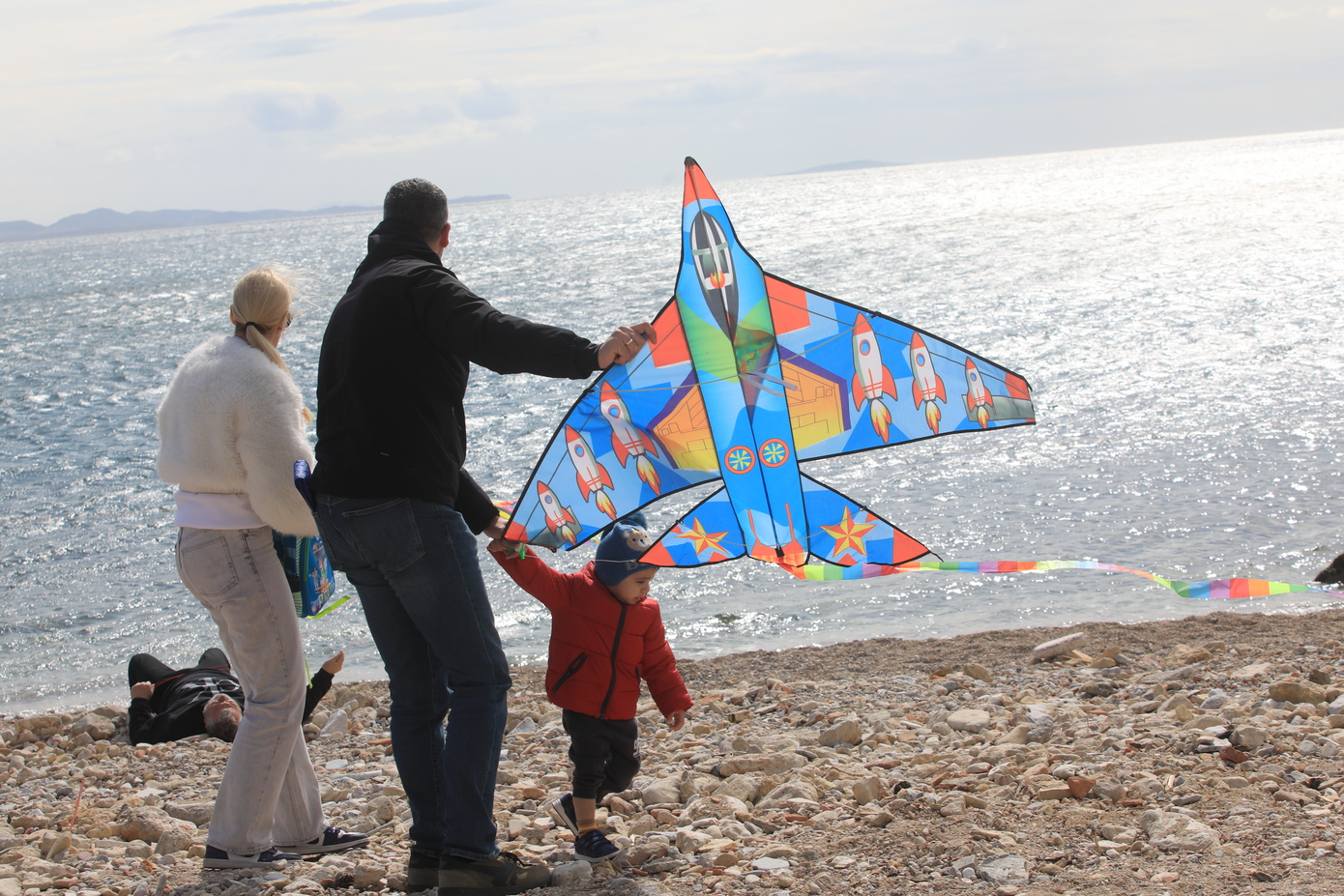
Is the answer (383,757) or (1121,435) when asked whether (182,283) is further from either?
(383,757)

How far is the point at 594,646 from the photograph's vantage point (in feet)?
11.9

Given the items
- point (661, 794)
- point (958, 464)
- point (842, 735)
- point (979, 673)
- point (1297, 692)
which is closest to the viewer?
point (661, 794)

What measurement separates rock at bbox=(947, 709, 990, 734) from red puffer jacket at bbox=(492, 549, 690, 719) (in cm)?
214

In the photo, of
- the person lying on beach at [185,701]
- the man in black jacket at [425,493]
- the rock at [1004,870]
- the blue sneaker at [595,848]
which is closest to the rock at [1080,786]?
the rock at [1004,870]

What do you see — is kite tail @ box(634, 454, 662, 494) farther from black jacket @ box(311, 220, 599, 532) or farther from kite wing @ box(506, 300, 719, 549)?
black jacket @ box(311, 220, 599, 532)

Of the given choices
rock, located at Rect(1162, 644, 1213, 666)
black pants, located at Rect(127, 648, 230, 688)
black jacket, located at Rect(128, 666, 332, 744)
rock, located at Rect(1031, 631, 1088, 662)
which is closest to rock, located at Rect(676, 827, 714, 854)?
black jacket, located at Rect(128, 666, 332, 744)

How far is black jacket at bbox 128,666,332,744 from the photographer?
6367 mm

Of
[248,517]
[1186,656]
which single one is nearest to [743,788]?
[248,517]

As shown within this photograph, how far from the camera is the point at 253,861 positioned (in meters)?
3.57

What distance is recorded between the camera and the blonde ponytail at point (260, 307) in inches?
134

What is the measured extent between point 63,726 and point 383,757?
8.89 feet

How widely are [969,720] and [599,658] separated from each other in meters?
2.51

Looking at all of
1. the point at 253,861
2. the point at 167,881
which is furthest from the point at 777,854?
the point at 167,881

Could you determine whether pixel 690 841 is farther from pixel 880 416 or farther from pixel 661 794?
pixel 880 416
